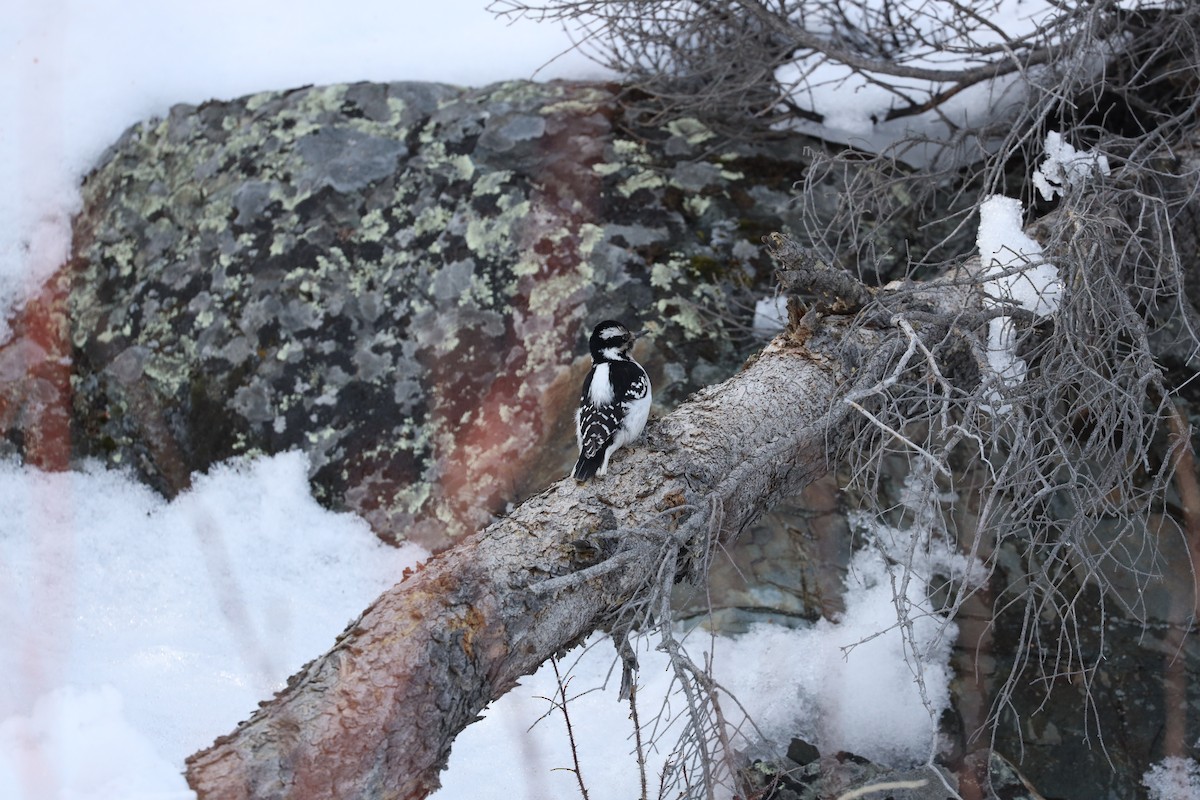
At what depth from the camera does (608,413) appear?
2838mm

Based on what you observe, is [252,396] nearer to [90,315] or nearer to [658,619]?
[90,315]

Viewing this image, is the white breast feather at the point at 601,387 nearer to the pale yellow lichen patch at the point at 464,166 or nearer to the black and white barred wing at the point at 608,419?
the black and white barred wing at the point at 608,419

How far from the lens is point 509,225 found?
177 inches

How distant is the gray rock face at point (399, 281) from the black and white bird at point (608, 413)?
0.79m

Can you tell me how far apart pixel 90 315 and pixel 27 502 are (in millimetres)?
913

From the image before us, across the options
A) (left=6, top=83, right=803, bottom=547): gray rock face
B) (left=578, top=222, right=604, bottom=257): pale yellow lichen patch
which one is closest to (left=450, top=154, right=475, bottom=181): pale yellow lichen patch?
(left=6, top=83, right=803, bottom=547): gray rock face

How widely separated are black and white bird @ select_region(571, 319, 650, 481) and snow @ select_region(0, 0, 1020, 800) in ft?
1.77

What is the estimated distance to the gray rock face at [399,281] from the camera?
13.4 ft

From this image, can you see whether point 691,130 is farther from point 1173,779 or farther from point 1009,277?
point 1173,779

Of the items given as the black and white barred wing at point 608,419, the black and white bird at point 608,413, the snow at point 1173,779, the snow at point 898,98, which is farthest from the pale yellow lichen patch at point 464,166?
the snow at point 1173,779

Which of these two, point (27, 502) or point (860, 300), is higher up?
point (860, 300)

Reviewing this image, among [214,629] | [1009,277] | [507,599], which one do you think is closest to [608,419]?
[507,599]

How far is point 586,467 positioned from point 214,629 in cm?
160

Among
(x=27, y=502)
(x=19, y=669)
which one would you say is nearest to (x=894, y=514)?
(x=19, y=669)
